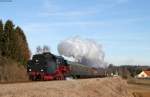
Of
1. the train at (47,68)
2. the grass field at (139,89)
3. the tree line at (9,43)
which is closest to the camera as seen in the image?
the train at (47,68)

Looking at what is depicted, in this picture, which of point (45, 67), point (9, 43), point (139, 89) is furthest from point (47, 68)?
point (9, 43)

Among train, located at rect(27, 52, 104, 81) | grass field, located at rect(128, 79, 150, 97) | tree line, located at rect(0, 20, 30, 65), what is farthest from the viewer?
tree line, located at rect(0, 20, 30, 65)

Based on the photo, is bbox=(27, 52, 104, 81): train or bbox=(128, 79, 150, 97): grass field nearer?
bbox=(27, 52, 104, 81): train

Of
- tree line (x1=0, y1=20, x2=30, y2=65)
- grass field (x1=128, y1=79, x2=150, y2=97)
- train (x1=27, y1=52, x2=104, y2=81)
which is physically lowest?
grass field (x1=128, y1=79, x2=150, y2=97)

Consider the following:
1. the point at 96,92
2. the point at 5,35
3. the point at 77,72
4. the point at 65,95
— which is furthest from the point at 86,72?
the point at 65,95

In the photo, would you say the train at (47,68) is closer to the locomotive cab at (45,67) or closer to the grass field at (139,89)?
the locomotive cab at (45,67)

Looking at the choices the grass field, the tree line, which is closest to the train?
the grass field

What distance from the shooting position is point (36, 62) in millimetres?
40812

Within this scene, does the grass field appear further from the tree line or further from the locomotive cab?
the tree line

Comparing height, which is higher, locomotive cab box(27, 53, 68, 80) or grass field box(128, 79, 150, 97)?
locomotive cab box(27, 53, 68, 80)

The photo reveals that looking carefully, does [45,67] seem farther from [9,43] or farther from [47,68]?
[9,43]

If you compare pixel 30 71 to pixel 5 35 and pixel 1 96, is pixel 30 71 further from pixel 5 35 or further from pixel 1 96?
pixel 5 35

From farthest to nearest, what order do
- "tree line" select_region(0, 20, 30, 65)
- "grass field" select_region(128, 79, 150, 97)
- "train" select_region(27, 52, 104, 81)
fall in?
"tree line" select_region(0, 20, 30, 65), "grass field" select_region(128, 79, 150, 97), "train" select_region(27, 52, 104, 81)

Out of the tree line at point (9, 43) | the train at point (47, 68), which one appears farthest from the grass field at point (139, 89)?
the tree line at point (9, 43)
